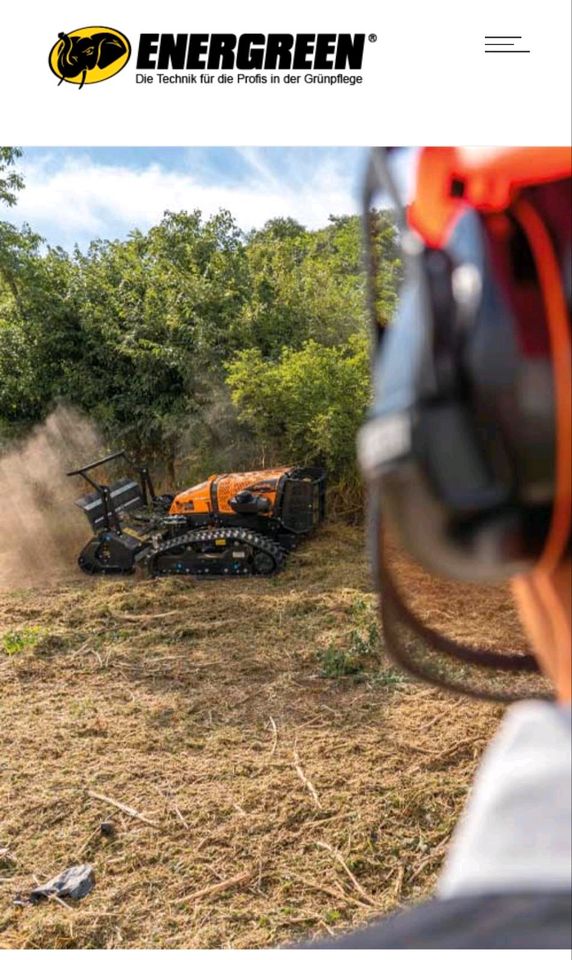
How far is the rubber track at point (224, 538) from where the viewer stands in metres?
7.79

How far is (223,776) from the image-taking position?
4.23m

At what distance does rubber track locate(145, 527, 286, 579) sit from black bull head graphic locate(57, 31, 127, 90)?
515 cm

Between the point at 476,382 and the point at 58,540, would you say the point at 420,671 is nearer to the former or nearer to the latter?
the point at 476,382

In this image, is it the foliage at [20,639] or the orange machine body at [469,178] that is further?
the foliage at [20,639]

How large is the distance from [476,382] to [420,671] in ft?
1.58

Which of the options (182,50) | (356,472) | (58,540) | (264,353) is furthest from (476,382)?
(264,353)

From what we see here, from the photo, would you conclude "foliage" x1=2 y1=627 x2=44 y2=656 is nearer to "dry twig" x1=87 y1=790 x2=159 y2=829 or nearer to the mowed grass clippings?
the mowed grass clippings

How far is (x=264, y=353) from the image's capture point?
38.8ft

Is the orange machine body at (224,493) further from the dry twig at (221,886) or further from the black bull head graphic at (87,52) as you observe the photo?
the black bull head graphic at (87,52)

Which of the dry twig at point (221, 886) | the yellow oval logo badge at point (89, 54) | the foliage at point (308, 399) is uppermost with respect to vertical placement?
the yellow oval logo badge at point (89, 54)

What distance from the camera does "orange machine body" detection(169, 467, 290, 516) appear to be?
8320 mm

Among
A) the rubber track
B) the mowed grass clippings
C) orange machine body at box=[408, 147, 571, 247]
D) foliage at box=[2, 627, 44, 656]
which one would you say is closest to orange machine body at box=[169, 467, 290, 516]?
the rubber track

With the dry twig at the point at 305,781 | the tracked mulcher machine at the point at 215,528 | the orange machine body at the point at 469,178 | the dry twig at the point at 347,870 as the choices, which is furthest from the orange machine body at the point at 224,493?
the orange machine body at the point at 469,178

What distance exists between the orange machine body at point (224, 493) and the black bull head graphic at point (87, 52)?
5451 millimetres
